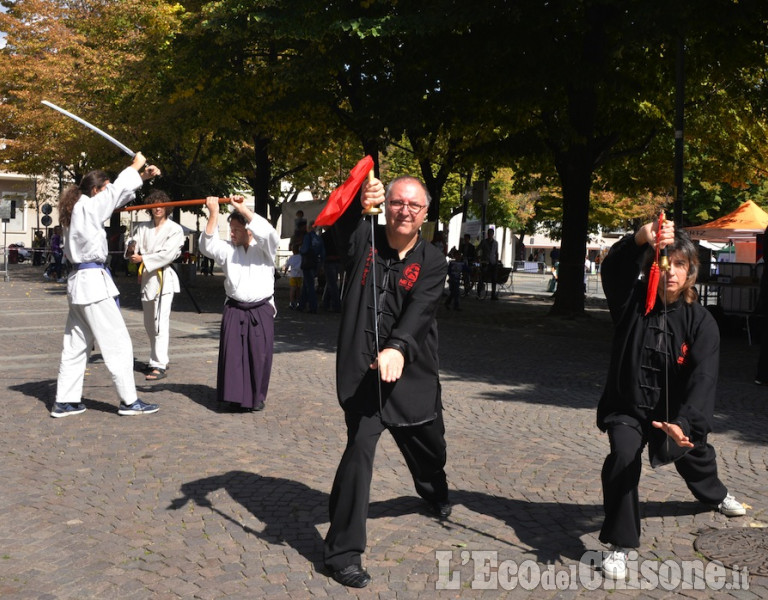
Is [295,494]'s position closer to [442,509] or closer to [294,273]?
[442,509]

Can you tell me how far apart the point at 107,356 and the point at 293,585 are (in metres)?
3.90

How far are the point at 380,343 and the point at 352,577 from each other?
1059mm

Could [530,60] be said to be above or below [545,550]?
above

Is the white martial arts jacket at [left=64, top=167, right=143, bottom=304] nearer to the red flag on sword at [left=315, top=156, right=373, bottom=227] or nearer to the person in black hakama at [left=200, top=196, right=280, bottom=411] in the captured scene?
the person in black hakama at [left=200, top=196, right=280, bottom=411]

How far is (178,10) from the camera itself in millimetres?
22391

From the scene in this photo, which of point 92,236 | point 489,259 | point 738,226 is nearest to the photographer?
point 92,236

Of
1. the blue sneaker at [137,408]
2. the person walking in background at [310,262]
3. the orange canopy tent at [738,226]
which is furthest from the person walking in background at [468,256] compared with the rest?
the blue sneaker at [137,408]

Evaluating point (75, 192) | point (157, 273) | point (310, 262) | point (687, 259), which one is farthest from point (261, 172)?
point (687, 259)

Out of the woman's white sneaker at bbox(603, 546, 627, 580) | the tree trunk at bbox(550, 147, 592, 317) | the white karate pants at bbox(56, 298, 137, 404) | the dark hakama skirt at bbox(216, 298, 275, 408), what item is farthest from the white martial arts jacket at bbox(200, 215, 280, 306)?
the tree trunk at bbox(550, 147, 592, 317)

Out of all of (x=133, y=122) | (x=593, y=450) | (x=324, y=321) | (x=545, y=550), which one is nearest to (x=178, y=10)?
(x=133, y=122)

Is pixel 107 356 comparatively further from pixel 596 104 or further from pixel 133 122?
pixel 133 122

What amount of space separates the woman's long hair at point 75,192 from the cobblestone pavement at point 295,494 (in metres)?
1.67

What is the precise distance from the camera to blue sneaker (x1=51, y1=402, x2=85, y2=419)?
7.37 metres

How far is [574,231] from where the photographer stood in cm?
1694
